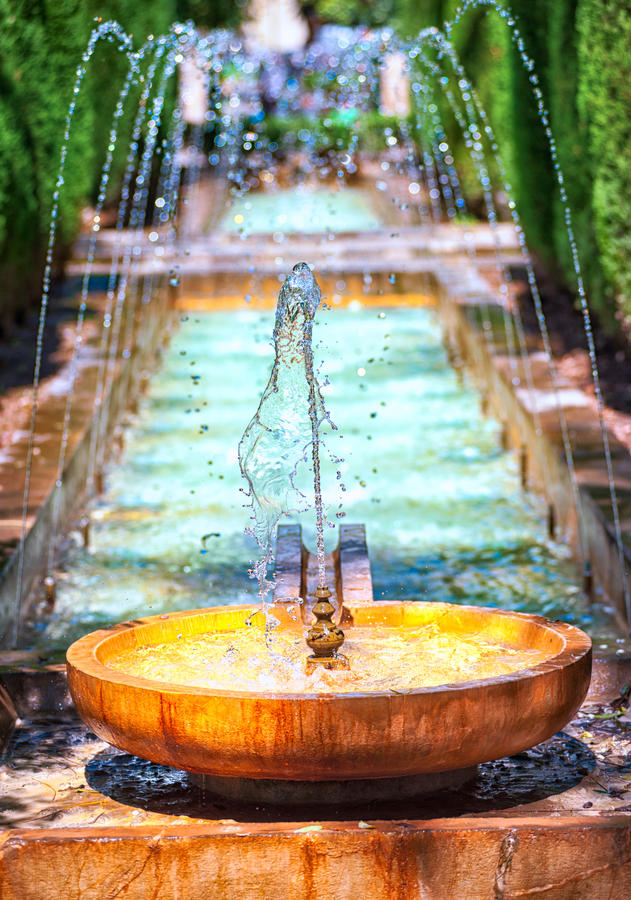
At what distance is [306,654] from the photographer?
4234mm

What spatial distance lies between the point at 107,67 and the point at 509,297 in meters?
5.31

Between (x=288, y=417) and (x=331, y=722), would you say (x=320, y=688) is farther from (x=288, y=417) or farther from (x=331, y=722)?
(x=288, y=417)

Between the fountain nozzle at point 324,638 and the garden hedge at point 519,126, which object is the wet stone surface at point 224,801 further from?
the garden hedge at point 519,126

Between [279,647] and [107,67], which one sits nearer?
[279,647]

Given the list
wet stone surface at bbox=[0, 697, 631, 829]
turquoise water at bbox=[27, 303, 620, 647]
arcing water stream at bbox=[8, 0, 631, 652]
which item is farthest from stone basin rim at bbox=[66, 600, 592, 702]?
turquoise water at bbox=[27, 303, 620, 647]

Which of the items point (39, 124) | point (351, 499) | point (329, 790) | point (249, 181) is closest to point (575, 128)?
point (39, 124)

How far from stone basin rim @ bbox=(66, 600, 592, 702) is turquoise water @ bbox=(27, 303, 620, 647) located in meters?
1.41

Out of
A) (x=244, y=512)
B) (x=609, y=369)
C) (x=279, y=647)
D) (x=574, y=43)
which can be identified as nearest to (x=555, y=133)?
(x=574, y=43)

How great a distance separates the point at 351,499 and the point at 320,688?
380cm

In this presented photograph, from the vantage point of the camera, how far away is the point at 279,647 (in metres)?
4.31

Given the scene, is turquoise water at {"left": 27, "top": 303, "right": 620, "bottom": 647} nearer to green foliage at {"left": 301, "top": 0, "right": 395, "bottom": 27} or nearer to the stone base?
the stone base

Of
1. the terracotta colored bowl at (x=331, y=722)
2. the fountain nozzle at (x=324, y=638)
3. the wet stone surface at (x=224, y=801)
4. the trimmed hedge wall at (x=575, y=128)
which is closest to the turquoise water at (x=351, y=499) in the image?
the wet stone surface at (x=224, y=801)

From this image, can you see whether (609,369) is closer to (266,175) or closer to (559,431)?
(559,431)

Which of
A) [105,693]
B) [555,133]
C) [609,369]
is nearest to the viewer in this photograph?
[105,693]
